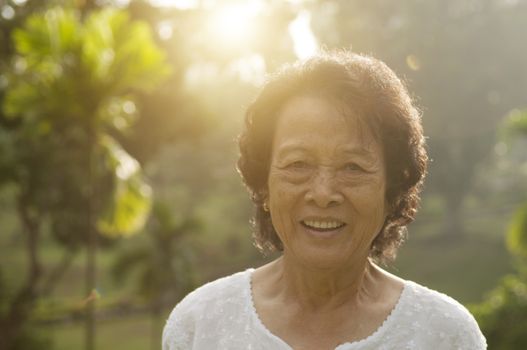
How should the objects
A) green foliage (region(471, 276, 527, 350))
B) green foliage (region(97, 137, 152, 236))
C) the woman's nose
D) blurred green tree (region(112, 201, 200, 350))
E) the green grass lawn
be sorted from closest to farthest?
the woman's nose < green foliage (region(471, 276, 527, 350)) < green foliage (region(97, 137, 152, 236)) < blurred green tree (region(112, 201, 200, 350)) < the green grass lawn

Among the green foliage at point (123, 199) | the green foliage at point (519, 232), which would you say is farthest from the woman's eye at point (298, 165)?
the green foliage at point (123, 199)

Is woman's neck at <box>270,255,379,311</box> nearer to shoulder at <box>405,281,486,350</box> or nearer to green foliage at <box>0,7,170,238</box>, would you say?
shoulder at <box>405,281,486,350</box>

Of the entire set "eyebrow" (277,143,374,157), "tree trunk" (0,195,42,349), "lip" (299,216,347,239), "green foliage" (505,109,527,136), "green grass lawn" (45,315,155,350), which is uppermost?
"green foliage" (505,109,527,136)

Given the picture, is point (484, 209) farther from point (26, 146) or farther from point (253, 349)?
point (253, 349)

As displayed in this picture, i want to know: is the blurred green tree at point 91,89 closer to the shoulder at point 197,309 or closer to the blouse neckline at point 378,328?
the shoulder at point 197,309

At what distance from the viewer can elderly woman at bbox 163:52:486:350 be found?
195cm

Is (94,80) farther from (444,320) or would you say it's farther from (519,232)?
(444,320)

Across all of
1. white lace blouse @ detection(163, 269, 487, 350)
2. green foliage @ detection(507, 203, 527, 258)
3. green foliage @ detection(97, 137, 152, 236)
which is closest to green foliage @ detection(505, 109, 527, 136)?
green foliage @ detection(507, 203, 527, 258)

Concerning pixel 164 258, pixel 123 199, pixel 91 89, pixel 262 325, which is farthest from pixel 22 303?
pixel 262 325

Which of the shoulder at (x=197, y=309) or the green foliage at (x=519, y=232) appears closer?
the shoulder at (x=197, y=309)

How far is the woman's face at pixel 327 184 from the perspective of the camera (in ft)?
6.36

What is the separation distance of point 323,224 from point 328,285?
Answer: 0.23m

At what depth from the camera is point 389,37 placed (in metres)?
29.0

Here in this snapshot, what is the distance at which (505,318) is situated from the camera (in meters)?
12.2
